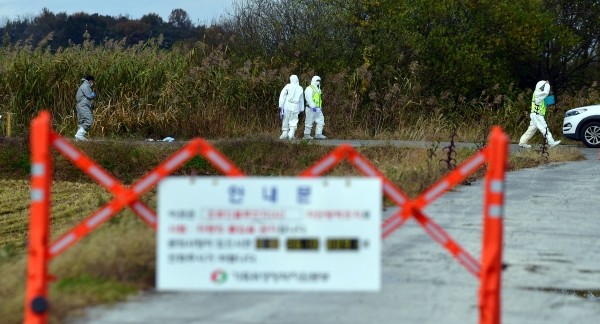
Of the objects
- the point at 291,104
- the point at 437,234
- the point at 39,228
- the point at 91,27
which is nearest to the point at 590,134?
the point at 291,104

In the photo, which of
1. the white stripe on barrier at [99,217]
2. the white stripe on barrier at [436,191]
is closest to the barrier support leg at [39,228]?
the white stripe on barrier at [99,217]

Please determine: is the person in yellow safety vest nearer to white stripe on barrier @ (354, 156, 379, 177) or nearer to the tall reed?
the tall reed

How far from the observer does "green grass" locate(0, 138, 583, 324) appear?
21.7 ft

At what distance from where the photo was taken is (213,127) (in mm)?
27609

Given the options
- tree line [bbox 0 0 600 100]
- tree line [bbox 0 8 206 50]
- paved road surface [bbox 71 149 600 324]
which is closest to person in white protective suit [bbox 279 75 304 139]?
tree line [bbox 0 0 600 100]

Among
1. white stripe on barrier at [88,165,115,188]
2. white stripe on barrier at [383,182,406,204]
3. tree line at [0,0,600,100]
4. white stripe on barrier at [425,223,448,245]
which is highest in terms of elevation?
tree line at [0,0,600,100]

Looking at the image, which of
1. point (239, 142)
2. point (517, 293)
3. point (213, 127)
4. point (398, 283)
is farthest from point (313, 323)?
point (213, 127)

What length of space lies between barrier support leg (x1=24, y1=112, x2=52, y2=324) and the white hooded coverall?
20.9 meters

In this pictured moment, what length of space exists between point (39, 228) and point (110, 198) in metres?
12.6

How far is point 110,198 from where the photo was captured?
18.2 m

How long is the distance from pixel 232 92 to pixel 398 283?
Result: 22.1m

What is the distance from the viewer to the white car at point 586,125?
2609cm

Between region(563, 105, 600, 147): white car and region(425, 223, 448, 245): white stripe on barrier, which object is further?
region(563, 105, 600, 147): white car

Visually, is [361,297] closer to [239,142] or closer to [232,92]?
[239,142]
